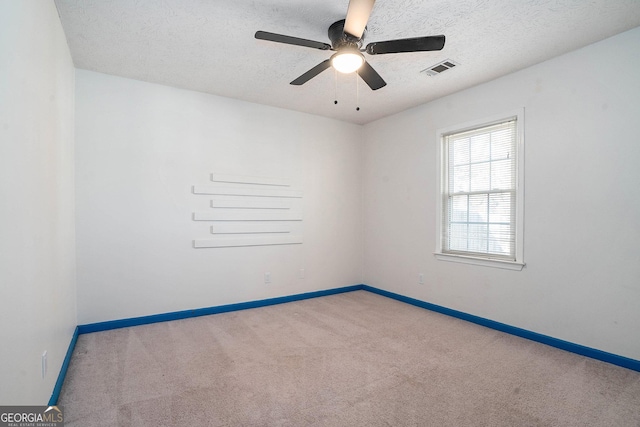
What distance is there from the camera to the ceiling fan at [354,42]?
189 centimetres

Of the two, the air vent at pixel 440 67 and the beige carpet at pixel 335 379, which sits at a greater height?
the air vent at pixel 440 67

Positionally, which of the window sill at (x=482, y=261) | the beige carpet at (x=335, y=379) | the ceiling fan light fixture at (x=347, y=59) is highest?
the ceiling fan light fixture at (x=347, y=59)

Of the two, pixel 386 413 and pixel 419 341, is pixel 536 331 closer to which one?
pixel 419 341

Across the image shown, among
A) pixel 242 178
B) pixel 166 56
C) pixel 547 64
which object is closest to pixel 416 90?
pixel 547 64

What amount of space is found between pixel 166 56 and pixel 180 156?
3.66ft

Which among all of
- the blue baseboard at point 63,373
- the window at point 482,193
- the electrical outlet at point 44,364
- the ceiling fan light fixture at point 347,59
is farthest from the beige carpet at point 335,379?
the ceiling fan light fixture at point 347,59

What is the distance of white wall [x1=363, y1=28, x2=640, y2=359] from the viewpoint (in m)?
2.52

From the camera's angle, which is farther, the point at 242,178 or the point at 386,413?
the point at 242,178

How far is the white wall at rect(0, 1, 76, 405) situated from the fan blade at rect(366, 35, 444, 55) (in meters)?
1.98

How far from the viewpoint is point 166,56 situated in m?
2.94

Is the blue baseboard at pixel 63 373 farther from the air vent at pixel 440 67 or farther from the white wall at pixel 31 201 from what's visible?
the air vent at pixel 440 67

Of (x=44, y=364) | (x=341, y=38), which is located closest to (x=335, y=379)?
(x=44, y=364)

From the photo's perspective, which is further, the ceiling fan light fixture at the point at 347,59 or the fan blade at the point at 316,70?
the fan blade at the point at 316,70

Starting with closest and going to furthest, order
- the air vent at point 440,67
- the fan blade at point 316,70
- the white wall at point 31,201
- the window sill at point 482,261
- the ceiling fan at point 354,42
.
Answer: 1. the white wall at point 31,201
2. the ceiling fan at point 354,42
3. the fan blade at point 316,70
4. the air vent at point 440,67
5. the window sill at point 482,261
